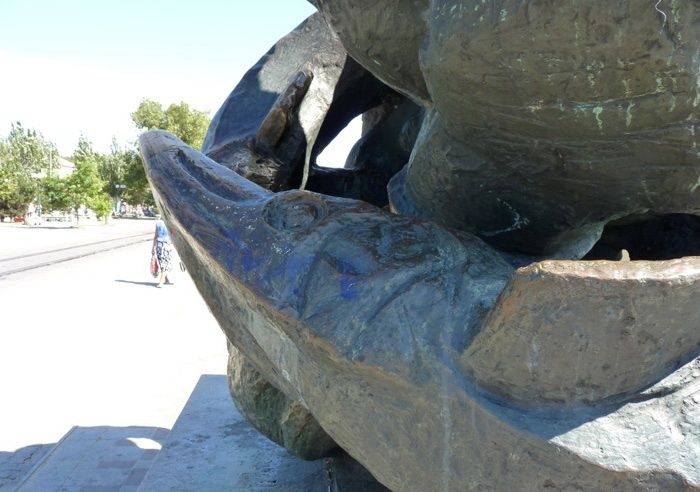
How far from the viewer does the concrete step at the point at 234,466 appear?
201cm

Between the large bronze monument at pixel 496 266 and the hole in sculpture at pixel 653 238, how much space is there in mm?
222

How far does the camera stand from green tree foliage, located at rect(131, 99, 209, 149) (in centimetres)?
3250

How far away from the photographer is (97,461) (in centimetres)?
378

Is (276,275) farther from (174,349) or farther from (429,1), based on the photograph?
(174,349)

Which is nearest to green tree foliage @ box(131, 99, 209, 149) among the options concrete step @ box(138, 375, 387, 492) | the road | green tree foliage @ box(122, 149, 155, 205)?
green tree foliage @ box(122, 149, 155, 205)

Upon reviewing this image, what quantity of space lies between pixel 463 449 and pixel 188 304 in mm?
8108

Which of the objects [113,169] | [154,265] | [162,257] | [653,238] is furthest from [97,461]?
[113,169]

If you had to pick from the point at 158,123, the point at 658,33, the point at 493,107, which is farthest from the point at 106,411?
the point at 158,123

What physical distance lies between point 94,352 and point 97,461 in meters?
2.39

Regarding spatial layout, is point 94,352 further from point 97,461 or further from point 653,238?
point 653,238

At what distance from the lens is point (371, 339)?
109cm

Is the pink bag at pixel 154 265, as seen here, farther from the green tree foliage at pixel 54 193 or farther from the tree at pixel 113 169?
the tree at pixel 113 169

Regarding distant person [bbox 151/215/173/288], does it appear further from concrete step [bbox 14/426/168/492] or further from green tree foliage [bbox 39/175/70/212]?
green tree foliage [bbox 39/175/70/212]

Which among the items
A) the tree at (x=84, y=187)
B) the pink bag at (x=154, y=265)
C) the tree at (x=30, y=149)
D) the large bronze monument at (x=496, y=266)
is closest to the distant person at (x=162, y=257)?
the pink bag at (x=154, y=265)
